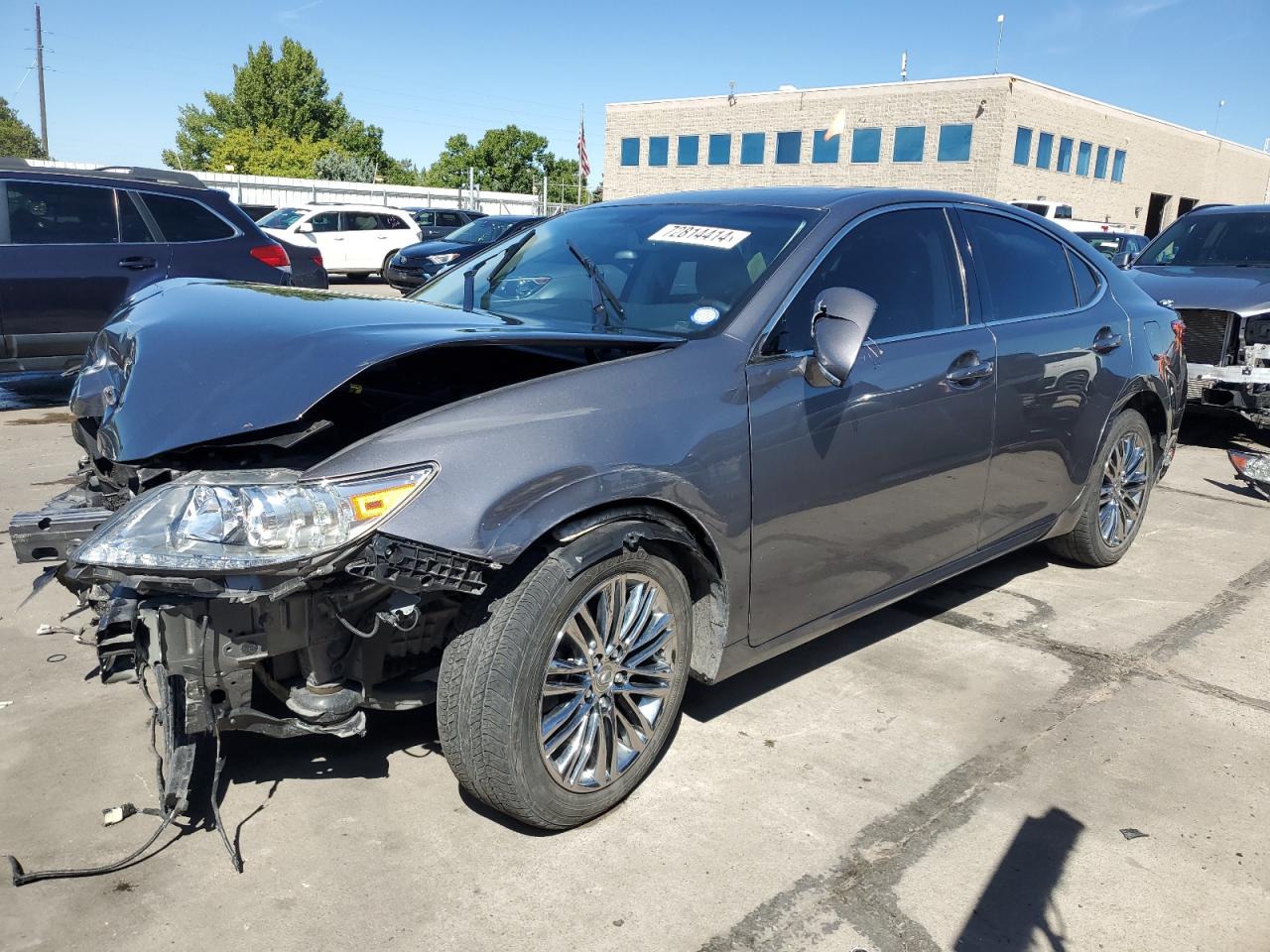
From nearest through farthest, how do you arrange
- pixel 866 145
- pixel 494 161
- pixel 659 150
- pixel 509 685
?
pixel 509 685
pixel 866 145
pixel 659 150
pixel 494 161

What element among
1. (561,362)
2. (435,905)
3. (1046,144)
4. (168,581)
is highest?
(1046,144)

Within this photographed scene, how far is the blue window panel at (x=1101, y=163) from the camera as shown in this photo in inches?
1740

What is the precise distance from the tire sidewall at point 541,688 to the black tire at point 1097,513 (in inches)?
104

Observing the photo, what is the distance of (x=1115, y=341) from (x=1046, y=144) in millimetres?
40258

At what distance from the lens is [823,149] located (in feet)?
143

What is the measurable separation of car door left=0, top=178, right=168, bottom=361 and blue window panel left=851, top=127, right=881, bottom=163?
125 ft

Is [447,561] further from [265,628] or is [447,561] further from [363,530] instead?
[265,628]

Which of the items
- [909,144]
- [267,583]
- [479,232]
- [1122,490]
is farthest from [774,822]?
[909,144]

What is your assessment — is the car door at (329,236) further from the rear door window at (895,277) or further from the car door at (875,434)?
the car door at (875,434)

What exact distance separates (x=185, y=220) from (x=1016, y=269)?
6624 millimetres

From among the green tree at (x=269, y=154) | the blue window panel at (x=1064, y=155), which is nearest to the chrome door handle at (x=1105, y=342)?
the blue window panel at (x=1064, y=155)

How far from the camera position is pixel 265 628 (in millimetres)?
2348

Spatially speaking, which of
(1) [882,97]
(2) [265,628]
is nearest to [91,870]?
(2) [265,628]

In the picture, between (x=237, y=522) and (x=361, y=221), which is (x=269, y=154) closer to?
(x=361, y=221)
